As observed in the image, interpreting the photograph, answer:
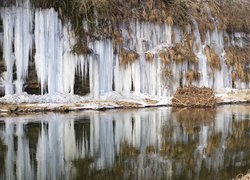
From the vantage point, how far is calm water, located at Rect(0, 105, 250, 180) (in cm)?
1345

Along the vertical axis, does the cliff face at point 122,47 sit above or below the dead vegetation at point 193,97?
above

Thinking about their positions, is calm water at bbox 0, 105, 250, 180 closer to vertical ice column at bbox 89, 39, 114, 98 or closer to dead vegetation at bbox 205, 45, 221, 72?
vertical ice column at bbox 89, 39, 114, 98

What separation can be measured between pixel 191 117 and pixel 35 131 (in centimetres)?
951

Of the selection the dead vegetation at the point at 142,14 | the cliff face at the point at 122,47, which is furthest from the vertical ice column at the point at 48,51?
the dead vegetation at the point at 142,14

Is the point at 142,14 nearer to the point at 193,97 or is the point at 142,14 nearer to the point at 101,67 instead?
the point at 101,67

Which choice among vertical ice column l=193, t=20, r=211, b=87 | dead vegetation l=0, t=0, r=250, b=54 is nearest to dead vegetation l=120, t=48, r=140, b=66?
dead vegetation l=0, t=0, r=250, b=54

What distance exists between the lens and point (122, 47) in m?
33.8

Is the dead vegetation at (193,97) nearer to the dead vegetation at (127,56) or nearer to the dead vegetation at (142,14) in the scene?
the dead vegetation at (142,14)

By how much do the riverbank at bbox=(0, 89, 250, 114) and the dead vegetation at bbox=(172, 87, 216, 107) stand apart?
25.8 inches

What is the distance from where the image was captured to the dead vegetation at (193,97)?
32.6 m

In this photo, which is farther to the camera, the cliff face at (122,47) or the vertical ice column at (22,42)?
the cliff face at (122,47)

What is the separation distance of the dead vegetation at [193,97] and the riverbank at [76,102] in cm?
66

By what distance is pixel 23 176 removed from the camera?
12648 mm

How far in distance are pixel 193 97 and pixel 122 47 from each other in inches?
247
